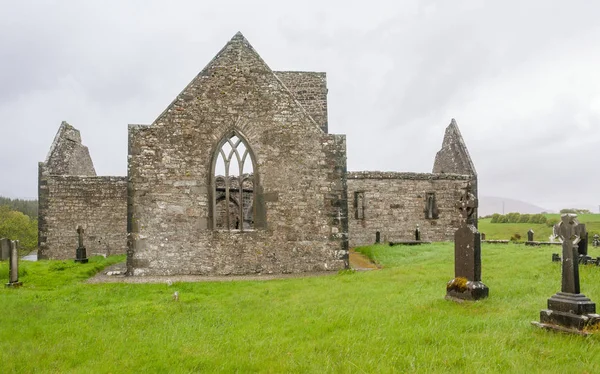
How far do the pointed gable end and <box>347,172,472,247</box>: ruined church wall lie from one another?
2.47 metres

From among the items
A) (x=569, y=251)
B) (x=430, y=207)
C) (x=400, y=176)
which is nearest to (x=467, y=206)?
(x=569, y=251)

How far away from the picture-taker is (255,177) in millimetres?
14742

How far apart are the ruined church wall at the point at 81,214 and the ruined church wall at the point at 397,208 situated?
39.1 ft

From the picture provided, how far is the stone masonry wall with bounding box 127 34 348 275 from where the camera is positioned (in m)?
14.2

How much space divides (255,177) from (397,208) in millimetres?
12046

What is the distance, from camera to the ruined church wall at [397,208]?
24.4 metres

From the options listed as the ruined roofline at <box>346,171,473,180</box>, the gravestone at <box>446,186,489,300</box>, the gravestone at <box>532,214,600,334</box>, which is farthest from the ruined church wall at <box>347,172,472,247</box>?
the gravestone at <box>532,214,600,334</box>

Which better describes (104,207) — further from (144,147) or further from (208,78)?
(208,78)

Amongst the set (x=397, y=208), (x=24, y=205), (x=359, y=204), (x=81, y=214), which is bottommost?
(x=81, y=214)

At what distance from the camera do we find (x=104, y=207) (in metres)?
21.1

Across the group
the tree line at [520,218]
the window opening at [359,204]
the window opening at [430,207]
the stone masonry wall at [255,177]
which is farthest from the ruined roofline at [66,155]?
the tree line at [520,218]

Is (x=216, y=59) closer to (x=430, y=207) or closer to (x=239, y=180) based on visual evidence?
(x=239, y=180)

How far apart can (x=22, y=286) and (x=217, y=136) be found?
6981 mm

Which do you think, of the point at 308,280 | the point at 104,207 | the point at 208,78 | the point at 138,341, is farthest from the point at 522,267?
the point at 104,207
